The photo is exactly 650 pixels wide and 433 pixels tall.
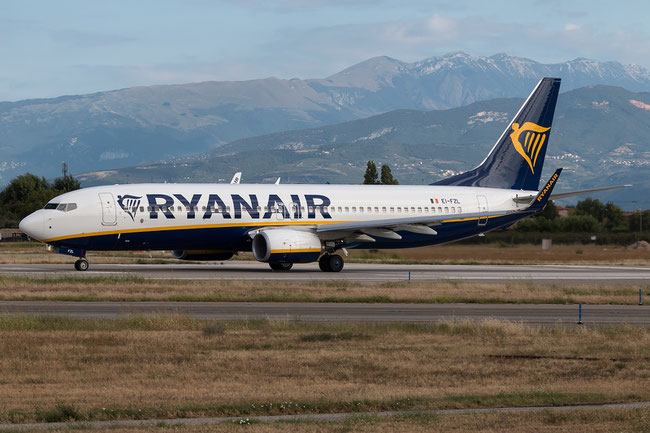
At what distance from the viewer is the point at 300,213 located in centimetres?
4944

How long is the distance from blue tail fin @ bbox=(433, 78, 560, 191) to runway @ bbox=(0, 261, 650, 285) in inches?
206

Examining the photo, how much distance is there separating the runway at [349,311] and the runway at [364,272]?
1117 centimetres

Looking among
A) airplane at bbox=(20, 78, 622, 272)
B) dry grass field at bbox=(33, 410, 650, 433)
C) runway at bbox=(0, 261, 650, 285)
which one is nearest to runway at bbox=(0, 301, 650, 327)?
runway at bbox=(0, 261, 650, 285)

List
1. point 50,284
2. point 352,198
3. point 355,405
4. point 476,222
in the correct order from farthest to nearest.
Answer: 1. point 476,222
2. point 352,198
3. point 50,284
4. point 355,405

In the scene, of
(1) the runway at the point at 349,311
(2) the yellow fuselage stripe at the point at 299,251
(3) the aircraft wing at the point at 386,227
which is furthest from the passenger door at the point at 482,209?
(1) the runway at the point at 349,311

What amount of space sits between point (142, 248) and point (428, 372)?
98.6 feet

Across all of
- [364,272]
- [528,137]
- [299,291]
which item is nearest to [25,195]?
[528,137]

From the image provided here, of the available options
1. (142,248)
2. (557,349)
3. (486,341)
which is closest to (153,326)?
(486,341)

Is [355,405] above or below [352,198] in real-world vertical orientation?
below

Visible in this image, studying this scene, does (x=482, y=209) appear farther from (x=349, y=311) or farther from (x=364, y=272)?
(x=349, y=311)

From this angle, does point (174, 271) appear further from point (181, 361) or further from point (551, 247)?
point (551, 247)

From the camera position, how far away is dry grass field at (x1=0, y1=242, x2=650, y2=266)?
2494 inches

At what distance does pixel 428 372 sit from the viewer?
60.4ft

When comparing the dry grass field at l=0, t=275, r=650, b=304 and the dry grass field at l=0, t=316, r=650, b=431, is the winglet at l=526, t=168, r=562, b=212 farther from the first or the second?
the dry grass field at l=0, t=316, r=650, b=431
